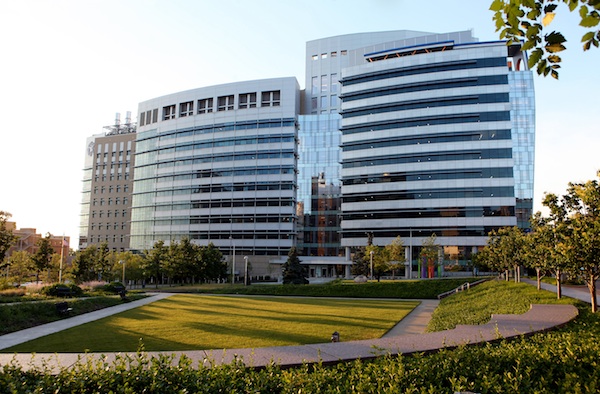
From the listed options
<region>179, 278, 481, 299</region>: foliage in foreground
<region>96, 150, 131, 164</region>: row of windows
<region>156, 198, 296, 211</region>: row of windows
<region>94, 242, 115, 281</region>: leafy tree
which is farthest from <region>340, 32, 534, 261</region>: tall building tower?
<region>96, 150, 131, 164</region>: row of windows

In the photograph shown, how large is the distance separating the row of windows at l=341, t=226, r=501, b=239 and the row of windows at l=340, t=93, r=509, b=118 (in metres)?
22.9

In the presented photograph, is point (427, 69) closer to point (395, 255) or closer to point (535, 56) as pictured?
point (395, 255)

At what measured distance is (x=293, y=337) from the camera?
50.3 ft

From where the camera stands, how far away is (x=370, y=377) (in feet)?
20.5

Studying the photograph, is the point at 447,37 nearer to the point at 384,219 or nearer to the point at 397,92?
the point at 397,92

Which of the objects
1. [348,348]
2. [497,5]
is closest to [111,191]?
[348,348]

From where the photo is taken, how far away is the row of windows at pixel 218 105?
90.9 meters

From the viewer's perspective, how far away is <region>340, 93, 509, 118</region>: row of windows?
71938 millimetres

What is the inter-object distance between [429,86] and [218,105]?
4799 centimetres

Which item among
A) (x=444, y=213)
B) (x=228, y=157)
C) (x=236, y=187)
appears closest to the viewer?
(x=444, y=213)

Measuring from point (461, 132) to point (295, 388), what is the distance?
74.0 metres

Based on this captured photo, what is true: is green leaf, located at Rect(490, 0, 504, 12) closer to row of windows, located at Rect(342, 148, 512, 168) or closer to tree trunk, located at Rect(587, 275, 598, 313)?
tree trunk, located at Rect(587, 275, 598, 313)

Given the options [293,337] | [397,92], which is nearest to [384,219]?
[397,92]

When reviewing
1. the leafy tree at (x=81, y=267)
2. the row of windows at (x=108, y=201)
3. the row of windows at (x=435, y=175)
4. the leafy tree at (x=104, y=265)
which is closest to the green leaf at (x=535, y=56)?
the leafy tree at (x=81, y=267)
